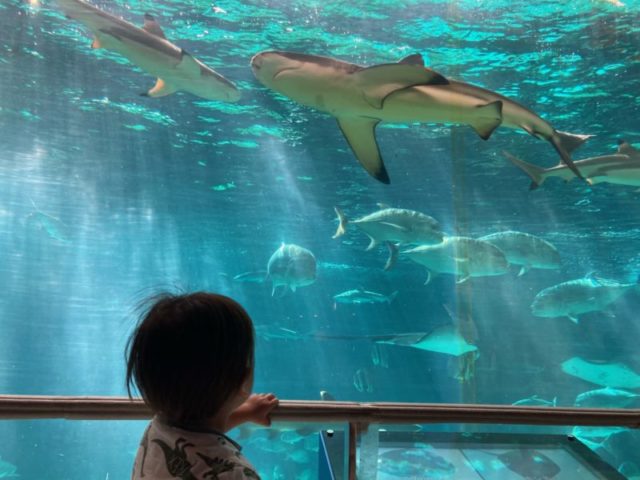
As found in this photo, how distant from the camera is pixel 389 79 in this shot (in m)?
3.67

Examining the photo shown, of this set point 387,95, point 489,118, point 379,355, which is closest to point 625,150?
point 489,118

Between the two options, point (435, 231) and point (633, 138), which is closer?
point (435, 231)

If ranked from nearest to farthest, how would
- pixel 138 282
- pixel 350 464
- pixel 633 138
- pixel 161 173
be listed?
pixel 350 464 → pixel 633 138 → pixel 161 173 → pixel 138 282

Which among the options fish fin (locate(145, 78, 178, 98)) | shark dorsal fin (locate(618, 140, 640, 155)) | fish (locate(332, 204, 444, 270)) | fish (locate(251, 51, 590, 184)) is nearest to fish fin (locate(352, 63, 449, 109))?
fish (locate(251, 51, 590, 184))

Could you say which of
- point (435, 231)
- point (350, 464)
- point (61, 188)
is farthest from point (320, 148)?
point (350, 464)

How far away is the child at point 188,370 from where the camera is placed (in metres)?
0.95

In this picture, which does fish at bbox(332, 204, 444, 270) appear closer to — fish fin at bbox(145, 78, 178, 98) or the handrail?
fish fin at bbox(145, 78, 178, 98)

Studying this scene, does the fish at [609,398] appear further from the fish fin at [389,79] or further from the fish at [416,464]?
the fish at [416,464]

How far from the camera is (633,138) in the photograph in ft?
33.8

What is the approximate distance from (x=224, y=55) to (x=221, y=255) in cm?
1099

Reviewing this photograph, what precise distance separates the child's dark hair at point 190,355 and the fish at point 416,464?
0.98 metres

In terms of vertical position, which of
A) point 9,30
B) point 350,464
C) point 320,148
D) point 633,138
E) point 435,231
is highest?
point 9,30

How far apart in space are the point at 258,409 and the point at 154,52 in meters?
5.96

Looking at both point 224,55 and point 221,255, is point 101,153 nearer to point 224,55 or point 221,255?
point 224,55
